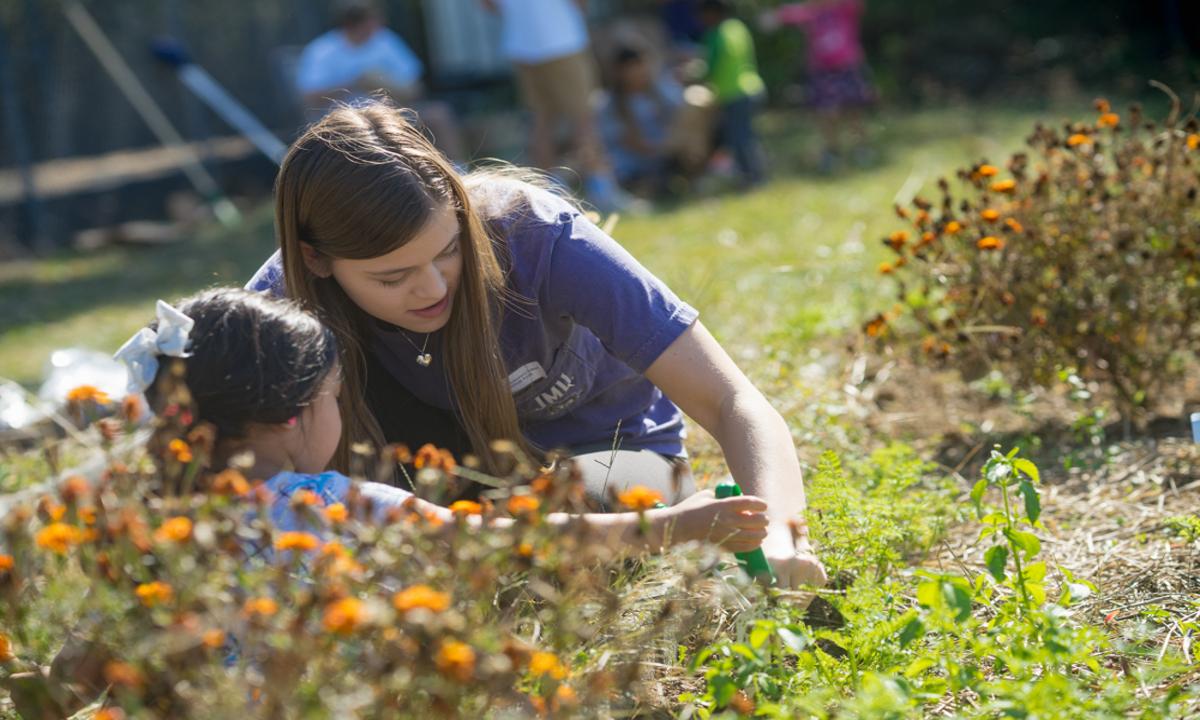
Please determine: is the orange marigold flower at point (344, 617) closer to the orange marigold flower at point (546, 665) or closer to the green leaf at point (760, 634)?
the orange marigold flower at point (546, 665)

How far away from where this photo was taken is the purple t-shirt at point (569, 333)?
98.8 inches

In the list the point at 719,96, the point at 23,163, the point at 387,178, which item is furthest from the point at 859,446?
the point at 23,163

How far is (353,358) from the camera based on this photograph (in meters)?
2.59

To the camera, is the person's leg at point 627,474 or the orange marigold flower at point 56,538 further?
the person's leg at point 627,474

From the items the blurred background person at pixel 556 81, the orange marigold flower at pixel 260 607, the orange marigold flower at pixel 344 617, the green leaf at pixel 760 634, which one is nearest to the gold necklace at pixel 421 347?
the green leaf at pixel 760 634

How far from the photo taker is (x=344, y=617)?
1283 millimetres

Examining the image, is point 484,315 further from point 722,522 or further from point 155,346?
point 722,522

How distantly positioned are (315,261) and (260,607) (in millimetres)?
1265

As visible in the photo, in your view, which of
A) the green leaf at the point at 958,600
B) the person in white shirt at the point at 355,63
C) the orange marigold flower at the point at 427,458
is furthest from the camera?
the person in white shirt at the point at 355,63

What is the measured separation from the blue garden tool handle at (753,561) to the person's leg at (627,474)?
38cm

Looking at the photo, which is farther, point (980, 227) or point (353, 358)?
point (980, 227)

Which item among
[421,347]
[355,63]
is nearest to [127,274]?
[355,63]

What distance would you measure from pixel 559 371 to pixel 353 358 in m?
0.44

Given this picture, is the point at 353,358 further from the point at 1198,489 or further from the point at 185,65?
the point at 185,65
